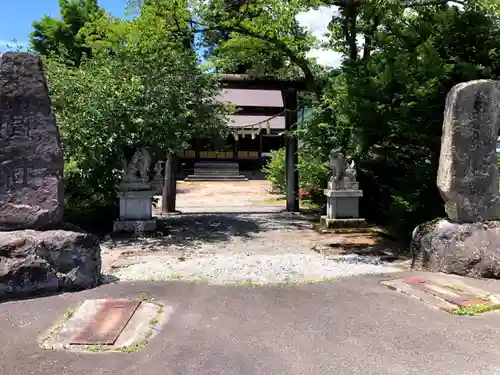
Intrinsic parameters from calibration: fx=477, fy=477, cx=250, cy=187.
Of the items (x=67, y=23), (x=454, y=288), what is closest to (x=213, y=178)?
(x=67, y=23)

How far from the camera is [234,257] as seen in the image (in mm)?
8102

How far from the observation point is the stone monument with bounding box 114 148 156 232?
1020 cm

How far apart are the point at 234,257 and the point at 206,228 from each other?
329cm

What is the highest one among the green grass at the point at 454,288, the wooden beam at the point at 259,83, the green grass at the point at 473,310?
the wooden beam at the point at 259,83

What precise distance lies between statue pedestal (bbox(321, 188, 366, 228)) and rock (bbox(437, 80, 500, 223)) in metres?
4.80

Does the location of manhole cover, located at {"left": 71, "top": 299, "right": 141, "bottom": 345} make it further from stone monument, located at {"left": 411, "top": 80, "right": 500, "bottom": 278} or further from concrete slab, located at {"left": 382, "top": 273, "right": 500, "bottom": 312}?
stone monument, located at {"left": 411, "top": 80, "right": 500, "bottom": 278}

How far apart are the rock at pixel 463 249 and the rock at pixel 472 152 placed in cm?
20

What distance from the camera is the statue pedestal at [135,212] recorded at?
10.2m

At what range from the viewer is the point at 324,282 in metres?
5.83

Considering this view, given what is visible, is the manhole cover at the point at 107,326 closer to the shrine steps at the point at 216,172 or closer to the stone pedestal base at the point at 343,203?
the stone pedestal base at the point at 343,203

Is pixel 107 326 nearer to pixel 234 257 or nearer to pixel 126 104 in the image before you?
pixel 234 257

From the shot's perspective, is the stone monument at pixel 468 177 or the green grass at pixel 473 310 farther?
the stone monument at pixel 468 177

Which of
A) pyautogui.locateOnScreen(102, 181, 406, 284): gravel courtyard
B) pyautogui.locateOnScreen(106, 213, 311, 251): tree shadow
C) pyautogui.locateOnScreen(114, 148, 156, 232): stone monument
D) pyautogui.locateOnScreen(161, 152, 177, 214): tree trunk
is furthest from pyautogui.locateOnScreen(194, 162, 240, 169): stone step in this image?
pyautogui.locateOnScreen(114, 148, 156, 232): stone monument

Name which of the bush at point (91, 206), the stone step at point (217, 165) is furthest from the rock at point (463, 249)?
the stone step at point (217, 165)
